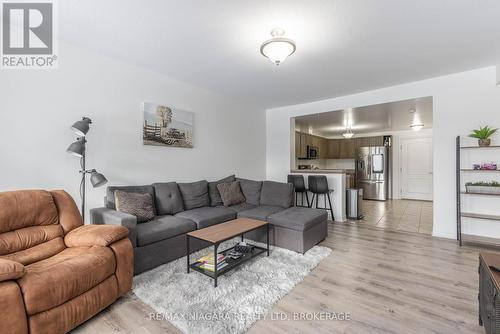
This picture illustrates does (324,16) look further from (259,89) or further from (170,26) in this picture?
(259,89)

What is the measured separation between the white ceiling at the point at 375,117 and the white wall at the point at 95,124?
104 inches

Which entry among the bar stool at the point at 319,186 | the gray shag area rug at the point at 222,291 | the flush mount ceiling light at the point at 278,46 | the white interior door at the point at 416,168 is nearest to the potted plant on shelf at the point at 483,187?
the bar stool at the point at 319,186

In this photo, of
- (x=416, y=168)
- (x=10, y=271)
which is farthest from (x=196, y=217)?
(x=416, y=168)

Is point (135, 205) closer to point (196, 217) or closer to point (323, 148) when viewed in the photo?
point (196, 217)

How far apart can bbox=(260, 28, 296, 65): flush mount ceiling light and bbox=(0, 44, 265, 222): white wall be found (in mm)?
2004

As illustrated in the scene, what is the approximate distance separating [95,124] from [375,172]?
750 cm

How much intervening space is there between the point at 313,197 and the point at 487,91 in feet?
10.3

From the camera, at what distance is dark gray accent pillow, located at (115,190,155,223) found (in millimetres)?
2686

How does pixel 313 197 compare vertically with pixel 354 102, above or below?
below

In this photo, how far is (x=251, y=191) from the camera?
415cm

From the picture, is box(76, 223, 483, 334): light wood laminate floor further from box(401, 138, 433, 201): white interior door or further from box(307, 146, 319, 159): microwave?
box(401, 138, 433, 201): white interior door

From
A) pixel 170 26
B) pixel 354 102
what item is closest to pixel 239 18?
pixel 170 26

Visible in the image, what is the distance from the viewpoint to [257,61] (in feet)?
9.98

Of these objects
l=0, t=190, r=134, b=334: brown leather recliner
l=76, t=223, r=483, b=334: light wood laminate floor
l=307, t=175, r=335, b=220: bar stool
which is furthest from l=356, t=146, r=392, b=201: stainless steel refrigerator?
l=0, t=190, r=134, b=334: brown leather recliner
